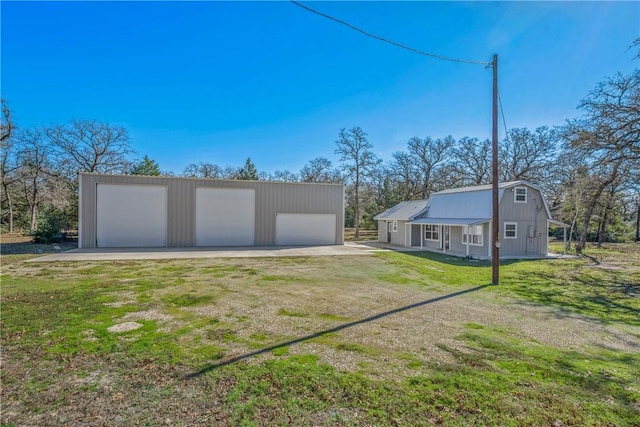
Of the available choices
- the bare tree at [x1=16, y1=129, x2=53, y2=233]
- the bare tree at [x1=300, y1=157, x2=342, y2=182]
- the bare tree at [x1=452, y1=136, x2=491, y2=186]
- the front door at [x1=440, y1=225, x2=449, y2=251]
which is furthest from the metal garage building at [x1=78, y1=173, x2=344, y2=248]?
the bare tree at [x1=300, y1=157, x2=342, y2=182]

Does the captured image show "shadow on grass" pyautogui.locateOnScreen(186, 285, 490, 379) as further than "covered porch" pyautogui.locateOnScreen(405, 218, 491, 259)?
No

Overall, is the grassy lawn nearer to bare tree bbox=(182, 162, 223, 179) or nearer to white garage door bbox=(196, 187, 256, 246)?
white garage door bbox=(196, 187, 256, 246)

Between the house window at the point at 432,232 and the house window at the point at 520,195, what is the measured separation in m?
4.50

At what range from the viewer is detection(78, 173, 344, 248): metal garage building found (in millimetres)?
16672

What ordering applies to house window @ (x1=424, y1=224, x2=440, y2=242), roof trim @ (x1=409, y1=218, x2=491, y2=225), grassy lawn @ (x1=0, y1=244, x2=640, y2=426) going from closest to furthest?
1. grassy lawn @ (x1=0, y1=244, x2=640, y2=426)
2. roof trim @ (x1=409, y1=218, x2=491, y2=225)
3. house window @ (x1=424, y1=224, x2=440, y2=242)

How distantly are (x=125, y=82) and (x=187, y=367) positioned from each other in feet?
49.4

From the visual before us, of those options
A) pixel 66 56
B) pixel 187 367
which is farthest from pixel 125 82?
pixel 187 367

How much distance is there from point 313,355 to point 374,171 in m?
28.7

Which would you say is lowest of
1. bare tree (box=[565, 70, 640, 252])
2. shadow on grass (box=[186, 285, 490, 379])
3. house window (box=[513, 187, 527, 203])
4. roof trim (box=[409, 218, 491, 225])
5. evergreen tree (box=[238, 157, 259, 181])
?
shadow on grass (box=[186, 285, 490, 379])

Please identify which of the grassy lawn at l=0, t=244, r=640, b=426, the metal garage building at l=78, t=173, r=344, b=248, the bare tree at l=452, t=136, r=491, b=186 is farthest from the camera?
the bare tree at l=452, t=136, r=491, b=186

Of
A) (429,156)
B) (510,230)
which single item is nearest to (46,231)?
(510,230)

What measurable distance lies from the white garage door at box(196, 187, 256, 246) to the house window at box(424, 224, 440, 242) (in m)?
11.0

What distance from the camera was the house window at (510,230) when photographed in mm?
15883

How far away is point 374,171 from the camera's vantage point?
31328mm
